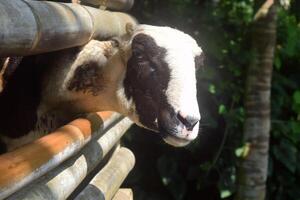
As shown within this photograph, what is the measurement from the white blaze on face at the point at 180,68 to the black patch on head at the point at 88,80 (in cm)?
30

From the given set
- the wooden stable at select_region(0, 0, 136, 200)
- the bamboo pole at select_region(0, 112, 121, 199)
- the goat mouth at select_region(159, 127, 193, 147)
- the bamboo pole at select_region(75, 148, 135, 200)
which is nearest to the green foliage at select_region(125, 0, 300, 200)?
the bamboo pole at select_region(75, 148, 135, 200)

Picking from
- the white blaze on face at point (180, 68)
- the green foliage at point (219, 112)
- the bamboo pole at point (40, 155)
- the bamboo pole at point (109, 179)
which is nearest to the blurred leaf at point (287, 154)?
the green foliage at point (219, 112)

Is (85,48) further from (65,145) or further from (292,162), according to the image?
(292,162)

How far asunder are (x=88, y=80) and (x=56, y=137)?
0.76m

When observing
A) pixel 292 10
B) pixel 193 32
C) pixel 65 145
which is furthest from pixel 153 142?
pixel 65 145

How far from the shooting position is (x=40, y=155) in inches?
73.7

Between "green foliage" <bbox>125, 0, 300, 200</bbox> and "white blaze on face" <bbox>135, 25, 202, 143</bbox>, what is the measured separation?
3.34m

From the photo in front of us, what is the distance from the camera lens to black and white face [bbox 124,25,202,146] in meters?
2.51

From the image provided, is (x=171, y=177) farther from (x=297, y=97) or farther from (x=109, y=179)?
(x=109, y=179)

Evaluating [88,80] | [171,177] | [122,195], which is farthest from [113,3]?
[171,177]

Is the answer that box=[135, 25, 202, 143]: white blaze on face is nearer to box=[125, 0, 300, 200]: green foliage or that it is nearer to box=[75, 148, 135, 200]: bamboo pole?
box=[75, 148, 135, 200]: bamboo pole

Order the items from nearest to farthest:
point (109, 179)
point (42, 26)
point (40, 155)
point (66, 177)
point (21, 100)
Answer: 1. point (40, 155)
2. point (42, 26)
3. point (66, 177)
4. point (21, 100)
5. point (109, 179)

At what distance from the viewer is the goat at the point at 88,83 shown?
8.89 ft

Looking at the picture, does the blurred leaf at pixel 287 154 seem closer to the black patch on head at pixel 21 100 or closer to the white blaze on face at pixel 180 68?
the white blaze on face at pixel 180 68
